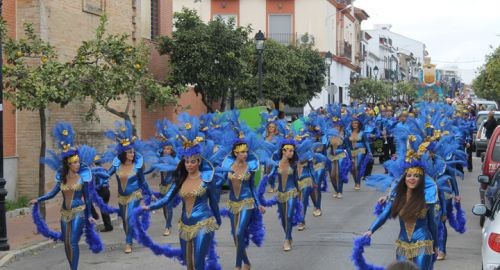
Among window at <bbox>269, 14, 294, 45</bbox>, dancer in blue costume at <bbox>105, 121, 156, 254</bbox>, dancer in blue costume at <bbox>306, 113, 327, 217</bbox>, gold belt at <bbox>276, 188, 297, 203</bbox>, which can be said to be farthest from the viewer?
window at <bbox>269, 14, 294, 45</bbox>

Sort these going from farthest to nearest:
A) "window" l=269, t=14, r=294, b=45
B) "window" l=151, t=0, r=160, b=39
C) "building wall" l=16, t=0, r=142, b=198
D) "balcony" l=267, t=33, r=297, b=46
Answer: "window" l=269, t=14, r=294, b=45, "balcony" l=267, t=33, r=297, b=46, "window" l=151, t=0, r=160, b=39, "building wall" l=16, t=0, r=142, b=198

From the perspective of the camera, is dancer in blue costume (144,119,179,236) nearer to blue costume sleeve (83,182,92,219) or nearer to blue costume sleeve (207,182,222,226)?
blue costume sleeve (83,182,92,219)

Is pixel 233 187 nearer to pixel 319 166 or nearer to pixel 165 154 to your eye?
pixel 165 154

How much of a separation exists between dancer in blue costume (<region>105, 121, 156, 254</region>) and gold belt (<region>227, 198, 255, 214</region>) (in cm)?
235

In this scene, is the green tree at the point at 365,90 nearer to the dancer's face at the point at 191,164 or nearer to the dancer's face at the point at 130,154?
the dancer's face at the point at 130,154

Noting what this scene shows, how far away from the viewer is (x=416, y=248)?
297 inches

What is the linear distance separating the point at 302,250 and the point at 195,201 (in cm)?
377

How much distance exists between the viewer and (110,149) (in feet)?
43.6

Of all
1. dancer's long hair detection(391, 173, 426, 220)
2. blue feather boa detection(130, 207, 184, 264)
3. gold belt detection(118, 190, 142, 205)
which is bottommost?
blue feather boa detection(130, 207, 184, 264)

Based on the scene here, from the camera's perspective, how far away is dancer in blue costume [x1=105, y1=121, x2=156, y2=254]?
12.1 metres

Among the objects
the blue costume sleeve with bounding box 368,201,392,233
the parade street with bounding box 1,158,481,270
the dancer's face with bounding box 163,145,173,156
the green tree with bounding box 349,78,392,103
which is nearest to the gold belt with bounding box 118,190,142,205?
the parade street with bounding box 1,158,481,270

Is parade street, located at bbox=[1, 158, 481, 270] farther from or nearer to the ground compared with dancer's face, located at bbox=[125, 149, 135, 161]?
nearer to the ground

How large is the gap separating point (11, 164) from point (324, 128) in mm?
7167

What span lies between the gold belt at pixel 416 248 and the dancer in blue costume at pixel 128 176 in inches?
212
